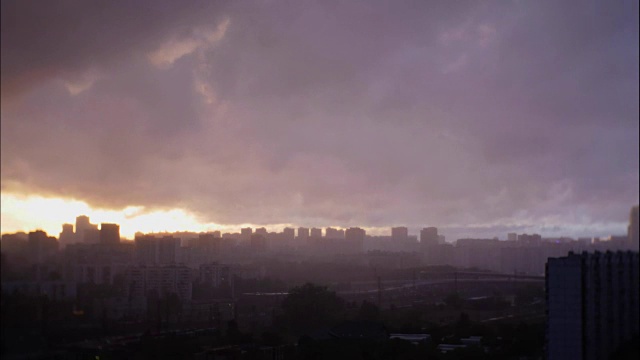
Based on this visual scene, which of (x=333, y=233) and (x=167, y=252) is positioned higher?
(x=333, y=233)

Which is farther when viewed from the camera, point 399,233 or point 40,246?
point 399,233

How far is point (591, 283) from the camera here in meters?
6.85

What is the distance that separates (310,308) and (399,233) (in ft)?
10.1

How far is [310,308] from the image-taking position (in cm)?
820

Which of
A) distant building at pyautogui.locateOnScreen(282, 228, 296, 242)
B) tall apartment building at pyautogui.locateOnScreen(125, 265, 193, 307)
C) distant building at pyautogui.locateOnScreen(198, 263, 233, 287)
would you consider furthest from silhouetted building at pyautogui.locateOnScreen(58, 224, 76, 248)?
distant building at pyautogui.locateOnScreen(282, 228, 296, 242)

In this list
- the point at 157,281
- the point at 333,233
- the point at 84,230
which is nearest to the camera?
the point at 84,230

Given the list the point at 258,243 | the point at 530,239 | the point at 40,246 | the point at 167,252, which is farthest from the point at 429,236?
the point at 40,246

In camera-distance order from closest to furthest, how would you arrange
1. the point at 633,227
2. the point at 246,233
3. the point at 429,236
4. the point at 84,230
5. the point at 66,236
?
the point at 66,236, the point at 84,230, the point at 246,233, the point at 633,227, the point at 429,236

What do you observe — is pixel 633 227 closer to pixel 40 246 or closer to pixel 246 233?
pixel 246 233

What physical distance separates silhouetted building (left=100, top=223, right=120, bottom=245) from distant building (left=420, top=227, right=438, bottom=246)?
5381 mm

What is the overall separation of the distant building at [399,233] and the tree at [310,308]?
7.50ft

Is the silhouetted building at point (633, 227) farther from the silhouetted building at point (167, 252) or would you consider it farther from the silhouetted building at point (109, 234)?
the silhouetted building at point (109, 234)

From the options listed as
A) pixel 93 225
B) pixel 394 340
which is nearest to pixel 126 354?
pixel 93 225

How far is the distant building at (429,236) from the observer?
36.8ft
